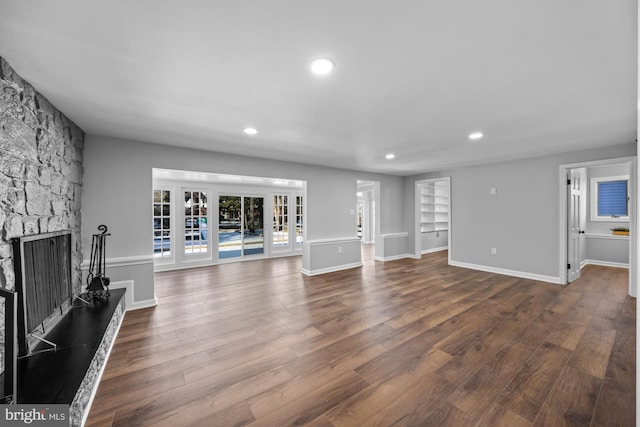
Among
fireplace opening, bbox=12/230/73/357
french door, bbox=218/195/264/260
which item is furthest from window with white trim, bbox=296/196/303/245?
fireplace opening, bbox=12/230/73/357

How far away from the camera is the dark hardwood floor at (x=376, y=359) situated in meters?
1.61

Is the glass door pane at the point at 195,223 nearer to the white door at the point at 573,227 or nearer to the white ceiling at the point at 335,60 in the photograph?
the white ceiling at the point at 335,60

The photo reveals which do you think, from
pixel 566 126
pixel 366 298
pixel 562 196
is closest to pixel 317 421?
pixel 366 298

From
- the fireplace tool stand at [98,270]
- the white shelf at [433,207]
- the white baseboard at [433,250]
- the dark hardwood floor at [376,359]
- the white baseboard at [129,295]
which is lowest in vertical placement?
the dark hardwood floor at [376,359]

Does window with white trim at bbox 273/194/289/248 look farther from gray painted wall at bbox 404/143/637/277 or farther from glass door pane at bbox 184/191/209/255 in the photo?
gray painted wall at bbox 404/143/637/277

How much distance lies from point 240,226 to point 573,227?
694 cm

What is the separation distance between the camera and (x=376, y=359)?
7.13 feet

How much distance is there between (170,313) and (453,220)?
563 cm

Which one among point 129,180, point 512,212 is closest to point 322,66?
point 129,180

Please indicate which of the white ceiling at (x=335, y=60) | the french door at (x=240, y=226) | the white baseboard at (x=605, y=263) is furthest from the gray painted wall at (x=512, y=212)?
the french door at (x=240, y=226)

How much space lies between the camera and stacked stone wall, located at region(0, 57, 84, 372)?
1635mm

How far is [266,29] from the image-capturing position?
4.41 ft

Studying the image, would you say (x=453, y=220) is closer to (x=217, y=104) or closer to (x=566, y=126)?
(x=566, y=126)

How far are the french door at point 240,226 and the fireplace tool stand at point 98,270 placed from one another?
334 centimetres
